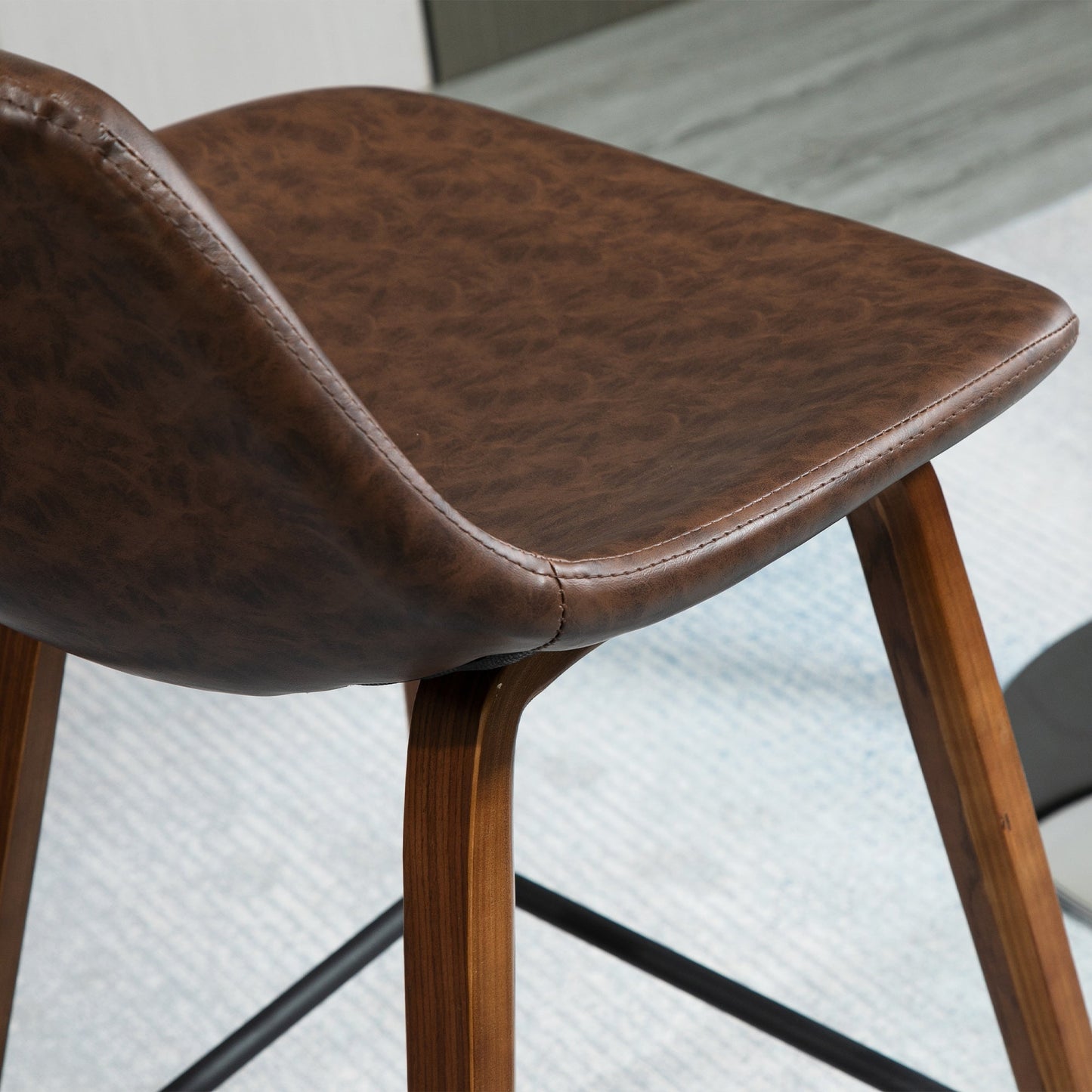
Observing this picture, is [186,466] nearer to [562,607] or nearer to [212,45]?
[562,607]

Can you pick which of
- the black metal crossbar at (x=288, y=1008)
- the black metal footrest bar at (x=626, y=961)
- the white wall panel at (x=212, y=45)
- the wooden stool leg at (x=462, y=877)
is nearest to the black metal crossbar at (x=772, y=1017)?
the black metal footrest bar at (x=626, y=961)

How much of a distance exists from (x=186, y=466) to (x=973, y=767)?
434 mm

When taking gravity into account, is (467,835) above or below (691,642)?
above

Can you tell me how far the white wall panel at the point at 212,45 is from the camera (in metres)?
2.47

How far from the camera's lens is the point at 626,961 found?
2.81ft

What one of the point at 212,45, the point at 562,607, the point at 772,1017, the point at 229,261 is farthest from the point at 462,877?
the point at 212,45

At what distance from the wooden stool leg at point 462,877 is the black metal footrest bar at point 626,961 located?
0.29 metres

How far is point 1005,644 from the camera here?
135 centimetres

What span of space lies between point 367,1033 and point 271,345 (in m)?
0.78

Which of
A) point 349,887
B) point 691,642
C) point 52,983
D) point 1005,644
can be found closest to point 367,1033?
point 349,887

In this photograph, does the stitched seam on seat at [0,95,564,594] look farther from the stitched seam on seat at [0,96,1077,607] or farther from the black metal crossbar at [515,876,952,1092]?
the black metal crossbar at [515,876,952,1092]

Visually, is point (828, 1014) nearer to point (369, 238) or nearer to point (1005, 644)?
point (1005, 644)

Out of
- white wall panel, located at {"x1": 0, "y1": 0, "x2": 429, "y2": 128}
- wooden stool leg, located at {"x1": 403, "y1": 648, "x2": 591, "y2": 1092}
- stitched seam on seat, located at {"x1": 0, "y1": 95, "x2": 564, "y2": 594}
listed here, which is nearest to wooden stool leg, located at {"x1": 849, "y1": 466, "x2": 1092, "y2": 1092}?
wooden stool leg, located at {"x1": 403, "y1": 648, "x2": 591, "y2": 1092}

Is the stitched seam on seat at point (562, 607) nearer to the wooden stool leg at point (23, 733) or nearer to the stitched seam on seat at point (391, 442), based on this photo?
the stitched seam on seat at point (391, 442)
